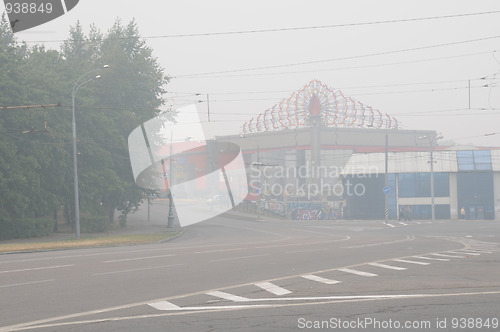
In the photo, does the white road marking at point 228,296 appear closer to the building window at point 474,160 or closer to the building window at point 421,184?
the building window at point 421,184

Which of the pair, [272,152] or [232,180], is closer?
[232,180]

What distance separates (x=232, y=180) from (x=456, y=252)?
233ft

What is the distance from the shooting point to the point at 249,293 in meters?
13.5

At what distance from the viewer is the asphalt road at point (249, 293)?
10.0 metres

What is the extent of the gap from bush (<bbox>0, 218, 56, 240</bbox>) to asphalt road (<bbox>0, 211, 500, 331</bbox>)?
737 inches

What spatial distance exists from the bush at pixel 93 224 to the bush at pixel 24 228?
4920mm

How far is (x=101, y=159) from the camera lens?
49.9 m

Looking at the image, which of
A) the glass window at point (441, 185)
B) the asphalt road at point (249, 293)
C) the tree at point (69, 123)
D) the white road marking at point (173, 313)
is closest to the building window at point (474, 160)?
the glass window at point (441, 185)

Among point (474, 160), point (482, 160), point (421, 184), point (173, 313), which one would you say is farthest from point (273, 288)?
point (482, 160)

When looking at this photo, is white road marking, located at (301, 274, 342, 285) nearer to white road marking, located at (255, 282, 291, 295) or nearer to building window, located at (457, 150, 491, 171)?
white road marking, located at (255, 282, 291, 295)

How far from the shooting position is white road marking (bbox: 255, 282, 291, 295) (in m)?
13.7

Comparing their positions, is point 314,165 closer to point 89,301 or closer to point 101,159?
point 101,159

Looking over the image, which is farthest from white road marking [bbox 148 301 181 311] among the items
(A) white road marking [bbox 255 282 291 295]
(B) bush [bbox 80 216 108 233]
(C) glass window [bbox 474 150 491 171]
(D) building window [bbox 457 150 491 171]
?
(C) glass window [bbox 474 150 491 171]

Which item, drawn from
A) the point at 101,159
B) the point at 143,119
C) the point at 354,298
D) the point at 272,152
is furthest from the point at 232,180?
the point at 354,298
